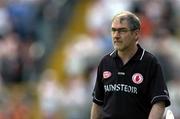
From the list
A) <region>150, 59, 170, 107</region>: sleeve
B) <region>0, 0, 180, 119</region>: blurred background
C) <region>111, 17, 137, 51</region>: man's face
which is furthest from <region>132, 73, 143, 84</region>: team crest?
<region>0, 0, 180, 119</region>: blurred background

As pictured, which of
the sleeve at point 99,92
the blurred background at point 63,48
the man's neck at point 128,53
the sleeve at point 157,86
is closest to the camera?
the sleeve at point 157,86

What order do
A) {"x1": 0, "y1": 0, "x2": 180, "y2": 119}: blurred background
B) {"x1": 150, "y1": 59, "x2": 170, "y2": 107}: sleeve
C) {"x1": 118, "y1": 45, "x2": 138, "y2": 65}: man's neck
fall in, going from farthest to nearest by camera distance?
{"x1": 0, "y1": 0, "x2": 180, "y2": 119}: blurred background < {"x1": 118, "y1": 45, "x2": 138, "y2": 65}: man's neck < {"x1": 150, "y1": 59, "x2": 170, "y2": 107}: sleeve

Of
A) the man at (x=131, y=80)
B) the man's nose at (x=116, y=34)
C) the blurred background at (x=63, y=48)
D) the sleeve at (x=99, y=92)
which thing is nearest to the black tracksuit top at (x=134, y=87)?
the man at (x=131, y=80)

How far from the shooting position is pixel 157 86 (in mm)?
8312

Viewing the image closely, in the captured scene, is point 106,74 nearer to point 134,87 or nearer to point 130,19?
point 134,87

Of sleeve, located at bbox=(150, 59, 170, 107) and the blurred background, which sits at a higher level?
sleeve, located at bbox=(150, 59, 170, 107)

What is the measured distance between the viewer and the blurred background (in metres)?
15.0

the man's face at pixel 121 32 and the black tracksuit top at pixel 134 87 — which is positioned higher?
the man's face at pixel 121 32

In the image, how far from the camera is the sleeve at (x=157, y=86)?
27.2 ft

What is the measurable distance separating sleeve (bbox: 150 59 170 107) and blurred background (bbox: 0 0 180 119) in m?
5.30

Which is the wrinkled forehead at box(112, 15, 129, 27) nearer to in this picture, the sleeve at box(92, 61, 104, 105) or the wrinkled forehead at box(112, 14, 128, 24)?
the wrinkled forehead at box(112, 14, 128, 24)

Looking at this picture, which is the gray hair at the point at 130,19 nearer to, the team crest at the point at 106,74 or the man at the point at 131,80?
the man at the point at 131,80

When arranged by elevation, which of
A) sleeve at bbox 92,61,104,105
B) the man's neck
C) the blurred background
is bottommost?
the blurred background

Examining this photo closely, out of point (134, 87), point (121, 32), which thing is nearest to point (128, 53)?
point (121, 32)
